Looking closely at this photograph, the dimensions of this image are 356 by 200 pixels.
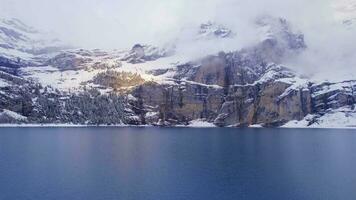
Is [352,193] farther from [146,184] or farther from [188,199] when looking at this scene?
[146,184]

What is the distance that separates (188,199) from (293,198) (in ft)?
76.4

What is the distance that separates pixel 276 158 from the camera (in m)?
180

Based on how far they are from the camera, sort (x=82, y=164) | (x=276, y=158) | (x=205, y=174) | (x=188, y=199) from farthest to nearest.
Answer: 1. (x=276, y=158)
2. (x=82, y=164)
3. (x=205, y=174)
4. (x=188, y=199)

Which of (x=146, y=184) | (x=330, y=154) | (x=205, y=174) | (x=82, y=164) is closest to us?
(x=146, y=184)

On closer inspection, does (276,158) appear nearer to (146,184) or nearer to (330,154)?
(330,154)

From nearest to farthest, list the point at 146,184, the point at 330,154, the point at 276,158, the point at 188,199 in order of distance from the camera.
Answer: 1. the point at 188,199
2. the point at 146,184
3. the point at 276,158
4. the point at 330,154

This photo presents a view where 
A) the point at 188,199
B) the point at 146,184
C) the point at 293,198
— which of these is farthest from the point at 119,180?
the point at 293,198

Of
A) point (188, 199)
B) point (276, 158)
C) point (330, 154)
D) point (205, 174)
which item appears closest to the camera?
point (188, 199)

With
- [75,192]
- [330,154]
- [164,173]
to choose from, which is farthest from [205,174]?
[330,154]

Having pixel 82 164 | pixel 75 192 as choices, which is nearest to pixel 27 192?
pixel 75 192

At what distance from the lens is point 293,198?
111125 millimetres

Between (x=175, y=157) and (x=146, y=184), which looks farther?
(x=175, y=157)

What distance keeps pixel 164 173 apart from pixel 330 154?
84.5 m

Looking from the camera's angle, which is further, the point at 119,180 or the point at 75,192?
the point at 119,180
